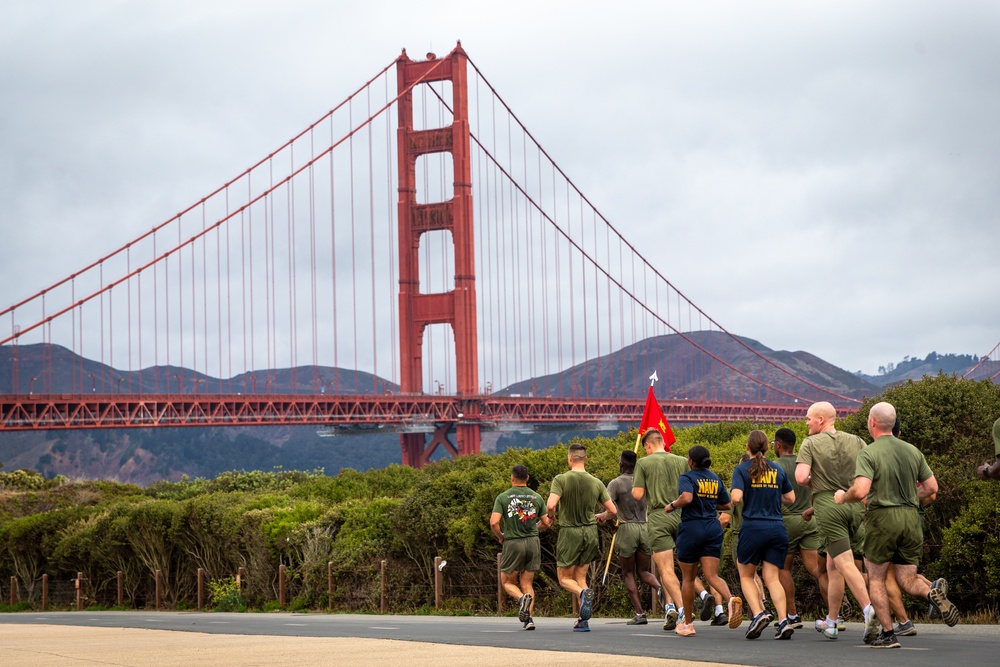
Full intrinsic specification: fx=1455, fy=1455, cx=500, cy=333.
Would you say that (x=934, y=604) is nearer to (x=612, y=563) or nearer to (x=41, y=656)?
(x=41, y=656)

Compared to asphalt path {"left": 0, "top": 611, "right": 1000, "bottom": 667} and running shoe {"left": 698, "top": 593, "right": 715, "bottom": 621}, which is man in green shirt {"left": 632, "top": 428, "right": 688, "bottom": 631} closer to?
running shoe {"left": 698, "top": 593, "right": 715, "bottom": 621}

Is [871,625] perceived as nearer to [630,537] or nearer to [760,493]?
[760,493]

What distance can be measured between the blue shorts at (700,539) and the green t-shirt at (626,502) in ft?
6.07

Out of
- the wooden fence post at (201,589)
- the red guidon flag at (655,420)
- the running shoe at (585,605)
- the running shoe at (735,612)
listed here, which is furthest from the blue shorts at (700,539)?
the wooden fence post at (201,589)

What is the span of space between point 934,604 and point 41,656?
23.5ft

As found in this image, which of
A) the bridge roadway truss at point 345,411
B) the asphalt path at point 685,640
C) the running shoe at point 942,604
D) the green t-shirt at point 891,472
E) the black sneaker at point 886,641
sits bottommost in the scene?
the asphalt path at point 685,640

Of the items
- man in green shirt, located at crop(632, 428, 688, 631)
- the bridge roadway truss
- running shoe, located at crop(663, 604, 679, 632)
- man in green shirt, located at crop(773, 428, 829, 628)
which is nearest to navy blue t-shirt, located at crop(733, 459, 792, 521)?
man in green shirt, located at crop(773, 428, 829, 628)

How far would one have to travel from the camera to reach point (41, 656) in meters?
12.1

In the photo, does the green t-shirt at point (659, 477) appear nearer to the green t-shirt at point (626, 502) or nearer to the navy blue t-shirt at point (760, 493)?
the green t-shirt at point (626, 502)

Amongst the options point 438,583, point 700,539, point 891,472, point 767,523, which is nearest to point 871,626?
point 891,472

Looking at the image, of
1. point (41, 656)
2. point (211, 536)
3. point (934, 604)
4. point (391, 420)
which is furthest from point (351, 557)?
point (391, 420)

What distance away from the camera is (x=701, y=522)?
1245 cm

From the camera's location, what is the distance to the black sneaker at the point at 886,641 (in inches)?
415

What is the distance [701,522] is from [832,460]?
4.69 feet
